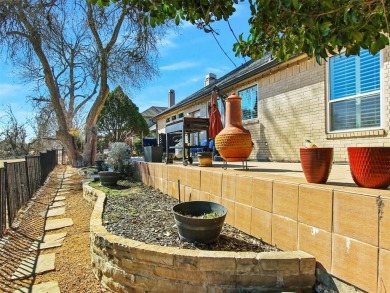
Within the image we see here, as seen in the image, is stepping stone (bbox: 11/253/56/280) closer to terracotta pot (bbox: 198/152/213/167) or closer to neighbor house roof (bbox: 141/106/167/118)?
terracotta pot (bbox: 198/152/213/167)

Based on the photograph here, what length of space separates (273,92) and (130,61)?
740 cm

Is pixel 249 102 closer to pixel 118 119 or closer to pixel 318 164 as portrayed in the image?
pixel 318 164

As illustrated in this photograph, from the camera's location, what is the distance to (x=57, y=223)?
4.87m

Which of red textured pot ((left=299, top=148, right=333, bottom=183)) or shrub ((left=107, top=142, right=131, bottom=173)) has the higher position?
red textured pot ((left=299, top=148, right=333, bottom=183))

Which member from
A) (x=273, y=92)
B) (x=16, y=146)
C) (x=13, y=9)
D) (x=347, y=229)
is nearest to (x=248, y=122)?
(x=273, y=92)

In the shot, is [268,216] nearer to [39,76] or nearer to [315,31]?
[315,31]

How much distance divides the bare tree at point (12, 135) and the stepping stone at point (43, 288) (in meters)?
19.2

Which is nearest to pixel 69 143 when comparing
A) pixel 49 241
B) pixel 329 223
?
pixel 49 241

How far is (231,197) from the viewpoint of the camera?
3.00 meters

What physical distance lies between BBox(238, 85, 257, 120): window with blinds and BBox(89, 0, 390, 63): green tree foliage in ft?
18.7

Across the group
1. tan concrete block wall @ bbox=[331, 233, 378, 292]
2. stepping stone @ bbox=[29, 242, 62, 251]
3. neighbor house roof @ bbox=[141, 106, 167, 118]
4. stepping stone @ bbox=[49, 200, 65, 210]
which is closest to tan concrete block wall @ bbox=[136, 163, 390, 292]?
tan concrete block wall @ bbox=[331, 233, 378, 292]

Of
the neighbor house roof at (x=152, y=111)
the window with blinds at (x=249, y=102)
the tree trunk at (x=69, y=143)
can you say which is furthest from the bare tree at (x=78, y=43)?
the neighbor house roof at (x=152, y=111)

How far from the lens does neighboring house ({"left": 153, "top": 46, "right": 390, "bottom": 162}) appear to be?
466cm

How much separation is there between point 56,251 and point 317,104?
18.1ft
